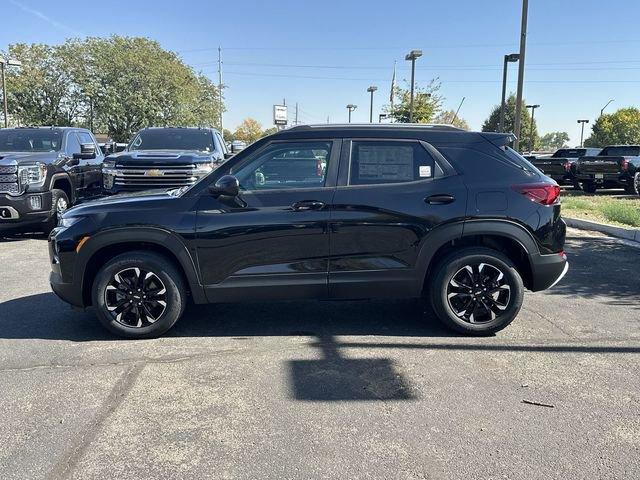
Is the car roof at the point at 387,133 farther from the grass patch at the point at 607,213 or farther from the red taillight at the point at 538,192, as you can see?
the grass patch at the point at 607,213

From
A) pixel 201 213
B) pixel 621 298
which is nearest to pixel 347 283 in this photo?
pixel 201 213

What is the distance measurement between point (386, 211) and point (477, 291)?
1083 mm

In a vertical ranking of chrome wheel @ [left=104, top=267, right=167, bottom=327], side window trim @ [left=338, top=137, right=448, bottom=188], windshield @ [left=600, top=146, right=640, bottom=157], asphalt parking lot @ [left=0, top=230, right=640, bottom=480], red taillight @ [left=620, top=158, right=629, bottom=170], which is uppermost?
windshield @ [left=600, top=146, right=640, bottom=157]

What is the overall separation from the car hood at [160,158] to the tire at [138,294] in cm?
488

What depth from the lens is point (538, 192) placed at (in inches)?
179

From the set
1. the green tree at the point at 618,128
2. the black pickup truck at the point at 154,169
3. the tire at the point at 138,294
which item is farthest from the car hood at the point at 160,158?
the green tree at the point at 618,128

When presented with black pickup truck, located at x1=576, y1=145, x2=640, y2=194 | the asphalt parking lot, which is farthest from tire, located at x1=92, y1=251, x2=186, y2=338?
black pickup truck, located at x1=576, y1=145, x2=640, y2=194

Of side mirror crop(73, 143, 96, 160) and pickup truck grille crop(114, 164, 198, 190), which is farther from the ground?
side mirror crop(73, 143, 96, 160)

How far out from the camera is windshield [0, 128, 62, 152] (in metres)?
10.2

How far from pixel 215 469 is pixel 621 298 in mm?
4990

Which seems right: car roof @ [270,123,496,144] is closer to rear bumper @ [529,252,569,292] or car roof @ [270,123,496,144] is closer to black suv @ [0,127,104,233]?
rear bumper @ [529,252,569,292]

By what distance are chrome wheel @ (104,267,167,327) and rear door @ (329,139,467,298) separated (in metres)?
1.49

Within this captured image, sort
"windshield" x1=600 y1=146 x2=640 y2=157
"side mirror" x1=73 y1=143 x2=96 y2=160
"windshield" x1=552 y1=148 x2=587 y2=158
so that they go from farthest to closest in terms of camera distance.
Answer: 1. "windshield" x1=552 y1=148 x2=587 y2=158
2. "windshield" x1=600 y1=146 x2=640 y2=157
3. "side mirror" x1=73 y1=143 x2=96 y2=160

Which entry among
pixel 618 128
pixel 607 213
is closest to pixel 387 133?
pixel 607 213
